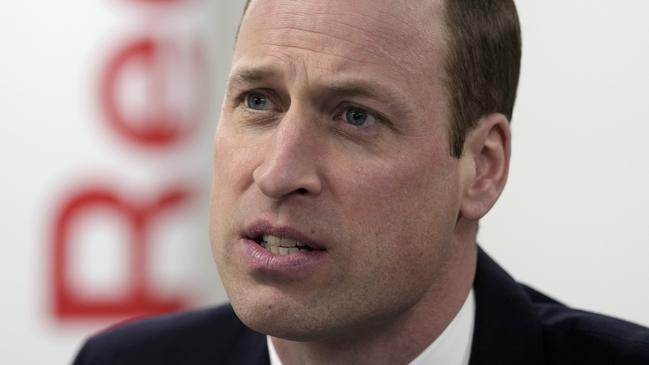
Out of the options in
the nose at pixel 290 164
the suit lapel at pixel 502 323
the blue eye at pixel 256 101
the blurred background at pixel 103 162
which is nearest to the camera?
the nose at pixel 290 164

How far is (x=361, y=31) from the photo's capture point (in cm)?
152

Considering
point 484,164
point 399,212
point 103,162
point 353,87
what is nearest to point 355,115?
point 353,87

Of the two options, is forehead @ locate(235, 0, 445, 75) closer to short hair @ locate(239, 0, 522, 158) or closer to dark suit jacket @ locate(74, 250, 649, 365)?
short hair @ locate(239, 0, 522, 158)

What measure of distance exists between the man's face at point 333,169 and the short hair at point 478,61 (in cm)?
3

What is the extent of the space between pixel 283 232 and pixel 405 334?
31cm

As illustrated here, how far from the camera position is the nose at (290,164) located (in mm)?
1444

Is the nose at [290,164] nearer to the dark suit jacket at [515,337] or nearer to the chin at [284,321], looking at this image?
the chin at [284,321]

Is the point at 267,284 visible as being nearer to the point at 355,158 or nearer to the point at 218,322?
the point at 355,158

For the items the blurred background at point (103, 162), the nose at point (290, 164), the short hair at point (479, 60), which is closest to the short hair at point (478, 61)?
the short hair at point (479, 60)

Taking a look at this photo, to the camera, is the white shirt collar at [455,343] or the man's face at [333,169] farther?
the white shirt collar at [455,343]

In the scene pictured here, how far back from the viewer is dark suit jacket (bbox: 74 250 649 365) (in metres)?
1.72

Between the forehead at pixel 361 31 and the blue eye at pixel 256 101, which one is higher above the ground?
the forehead at pixel 361 31

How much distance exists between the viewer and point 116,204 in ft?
9.75

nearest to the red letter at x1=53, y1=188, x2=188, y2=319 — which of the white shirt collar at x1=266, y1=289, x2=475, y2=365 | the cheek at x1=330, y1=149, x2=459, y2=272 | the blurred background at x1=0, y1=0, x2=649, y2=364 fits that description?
the blurred background at x1=0, y1=0, x2=649, y2=364
